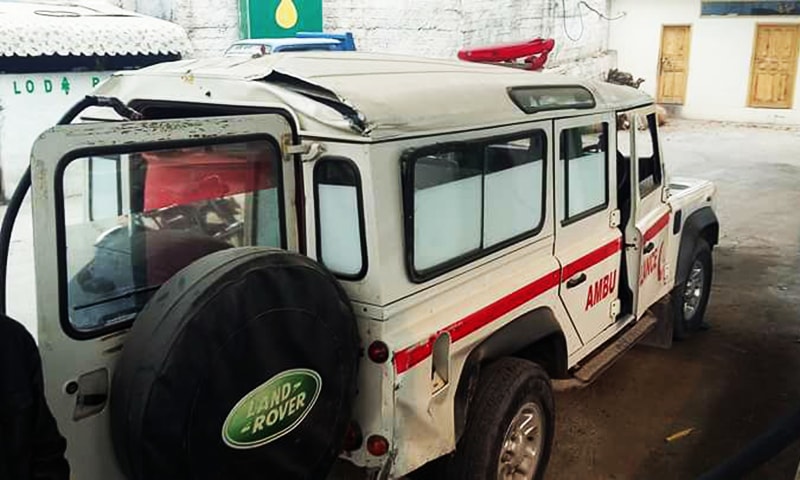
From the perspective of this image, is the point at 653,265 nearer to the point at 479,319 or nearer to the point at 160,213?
the point at 479,319

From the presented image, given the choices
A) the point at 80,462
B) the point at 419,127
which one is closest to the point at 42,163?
the point at 80,462

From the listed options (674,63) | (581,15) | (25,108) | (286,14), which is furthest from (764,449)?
(674,63)

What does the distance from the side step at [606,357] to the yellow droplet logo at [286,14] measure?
7.19 m

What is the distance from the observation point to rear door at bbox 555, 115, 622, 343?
133 inches

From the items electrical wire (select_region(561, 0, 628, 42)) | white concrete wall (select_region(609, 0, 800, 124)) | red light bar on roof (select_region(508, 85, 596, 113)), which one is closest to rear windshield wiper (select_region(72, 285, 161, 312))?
red light bar on roof (select_region(508, 85, 596, 113))

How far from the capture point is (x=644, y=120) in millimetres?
4180

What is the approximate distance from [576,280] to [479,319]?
850 millimetres

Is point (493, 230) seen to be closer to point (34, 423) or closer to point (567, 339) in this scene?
point (567, 339)

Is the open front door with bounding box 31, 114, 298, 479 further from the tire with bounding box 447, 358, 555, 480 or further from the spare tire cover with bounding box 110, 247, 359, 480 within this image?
the tire with bounding box 447, 358, 555, 480

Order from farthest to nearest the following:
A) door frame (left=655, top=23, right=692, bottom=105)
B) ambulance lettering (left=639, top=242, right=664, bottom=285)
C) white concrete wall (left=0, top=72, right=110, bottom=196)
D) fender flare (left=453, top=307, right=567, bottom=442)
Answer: door frame (left=655, top=23, right=692, bottom=105) → white concrete wall (left=0, top=72, right=110, bottom=196) → ambulance lettering (left=639, top=242, right=664, bottom=285) → fender flare (left=453, top=307, right=567, bottom=442)

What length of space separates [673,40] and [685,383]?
1626cm

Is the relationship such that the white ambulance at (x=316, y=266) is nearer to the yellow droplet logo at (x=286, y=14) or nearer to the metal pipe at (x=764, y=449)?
the metal pipe at (x=764, y=449)

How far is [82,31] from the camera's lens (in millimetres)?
8406

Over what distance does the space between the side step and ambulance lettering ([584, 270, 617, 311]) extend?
13.2 inches
